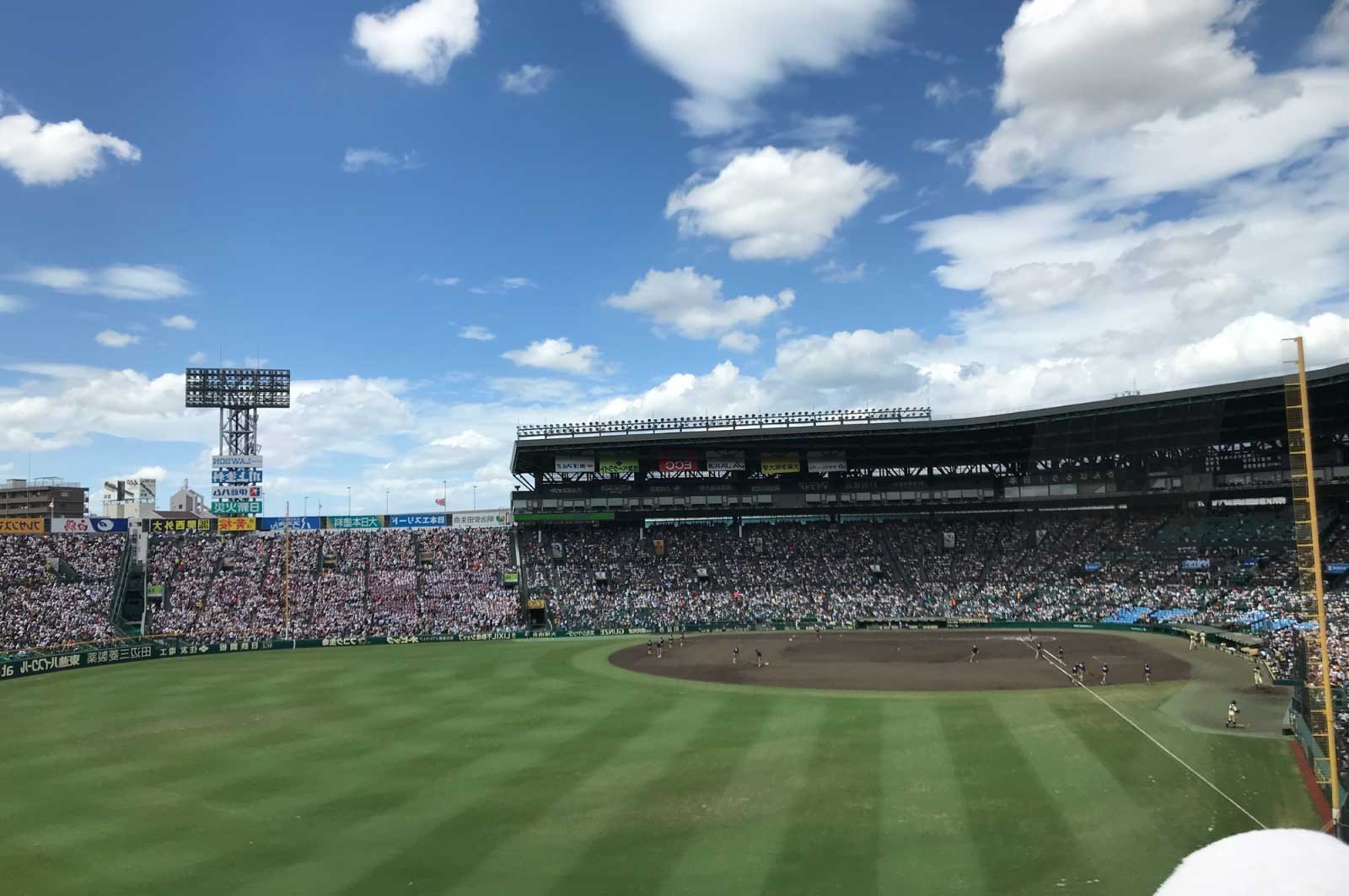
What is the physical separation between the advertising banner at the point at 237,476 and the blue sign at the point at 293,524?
4.41m

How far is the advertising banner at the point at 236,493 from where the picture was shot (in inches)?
3497

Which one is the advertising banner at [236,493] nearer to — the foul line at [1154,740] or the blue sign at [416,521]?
the blue sign at [416,521]

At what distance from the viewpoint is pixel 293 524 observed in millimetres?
87562

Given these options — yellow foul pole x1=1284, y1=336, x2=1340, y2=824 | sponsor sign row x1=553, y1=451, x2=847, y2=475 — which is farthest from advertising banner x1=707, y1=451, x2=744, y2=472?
yellow foul pole x1=1284, y1=336, x2=1340, y2=824

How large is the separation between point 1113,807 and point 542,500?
68819 millimetres

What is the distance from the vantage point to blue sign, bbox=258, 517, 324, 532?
287 feet

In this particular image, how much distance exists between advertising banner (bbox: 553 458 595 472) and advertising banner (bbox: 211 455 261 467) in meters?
32.0

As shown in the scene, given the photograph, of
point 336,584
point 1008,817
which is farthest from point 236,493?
point 1008,817

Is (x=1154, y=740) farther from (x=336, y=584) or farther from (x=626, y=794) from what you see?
(x=336, y=584)

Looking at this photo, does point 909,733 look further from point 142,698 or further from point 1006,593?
point 1006,593

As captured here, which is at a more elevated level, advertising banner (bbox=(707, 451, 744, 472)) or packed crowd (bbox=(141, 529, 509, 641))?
advertising banner (bbox=(707, 451, 744, 472))

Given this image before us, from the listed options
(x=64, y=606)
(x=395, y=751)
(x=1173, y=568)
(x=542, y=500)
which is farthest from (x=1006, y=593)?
(x=64, y=606)

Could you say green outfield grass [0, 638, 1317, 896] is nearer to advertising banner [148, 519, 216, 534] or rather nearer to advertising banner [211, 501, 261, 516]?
advertising banner [148, 519, 216, 534]

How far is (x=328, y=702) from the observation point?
42000 mm
